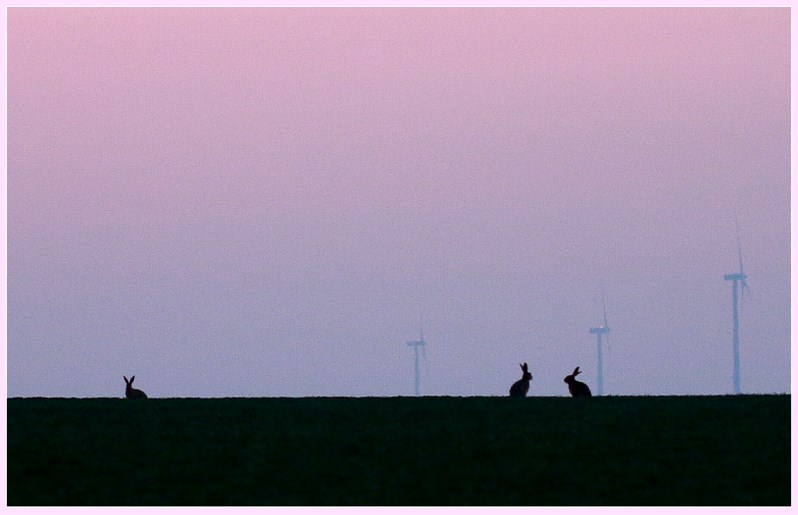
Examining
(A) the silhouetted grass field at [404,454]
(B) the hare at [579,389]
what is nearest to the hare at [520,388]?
(B) the hare at [579,389]

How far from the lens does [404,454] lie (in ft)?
77.2

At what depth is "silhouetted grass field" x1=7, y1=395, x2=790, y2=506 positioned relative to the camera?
20.8m

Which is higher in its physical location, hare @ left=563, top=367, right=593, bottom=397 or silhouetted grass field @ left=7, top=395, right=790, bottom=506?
hare @ left=563, top=367, right=593, bottom=397

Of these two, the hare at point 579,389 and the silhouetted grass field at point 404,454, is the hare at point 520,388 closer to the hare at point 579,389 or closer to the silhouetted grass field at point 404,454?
the hare at point 579,389

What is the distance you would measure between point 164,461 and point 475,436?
15.2 ft

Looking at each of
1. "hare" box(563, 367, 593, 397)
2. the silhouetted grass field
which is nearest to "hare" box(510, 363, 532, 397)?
"hare" box(563, 367, 593, 397)

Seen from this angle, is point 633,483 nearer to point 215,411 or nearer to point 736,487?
point 736,487

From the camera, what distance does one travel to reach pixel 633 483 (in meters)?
21.4

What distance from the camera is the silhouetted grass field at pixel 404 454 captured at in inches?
819

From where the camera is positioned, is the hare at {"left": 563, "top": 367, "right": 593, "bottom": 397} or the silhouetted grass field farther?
the hare at {"left": 563, "top": 367, "right": 593, "bottom": 397}

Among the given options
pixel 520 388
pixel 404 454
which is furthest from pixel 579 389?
pixel 404 454

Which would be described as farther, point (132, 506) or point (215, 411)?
point (215, 411)

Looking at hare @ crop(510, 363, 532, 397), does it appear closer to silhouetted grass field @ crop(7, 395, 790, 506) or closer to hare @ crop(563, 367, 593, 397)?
hare @ crop(563, 367, 593, 397)

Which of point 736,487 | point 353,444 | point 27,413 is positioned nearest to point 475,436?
point 353,444
